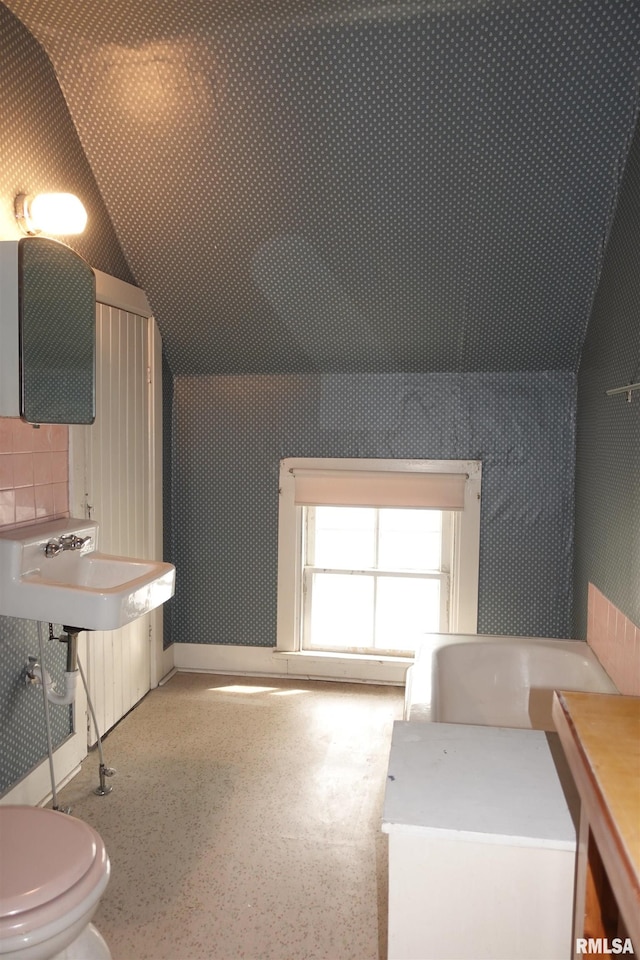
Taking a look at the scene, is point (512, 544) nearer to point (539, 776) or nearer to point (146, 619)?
point (146, 619)

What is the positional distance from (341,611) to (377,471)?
76cm

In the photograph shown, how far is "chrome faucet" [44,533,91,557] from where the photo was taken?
221 cm

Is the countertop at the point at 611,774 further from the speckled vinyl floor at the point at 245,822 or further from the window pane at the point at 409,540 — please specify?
the window pane at the point at 409,540

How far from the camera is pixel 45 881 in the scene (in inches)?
54.0

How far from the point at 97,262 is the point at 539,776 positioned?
2.37 metres

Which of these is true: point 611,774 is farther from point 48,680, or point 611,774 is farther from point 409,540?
point 409,540

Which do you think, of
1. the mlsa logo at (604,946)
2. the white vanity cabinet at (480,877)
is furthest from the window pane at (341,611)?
the mlsa logo at (604,946)

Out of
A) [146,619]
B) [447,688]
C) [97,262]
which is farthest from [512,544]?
[97,262]

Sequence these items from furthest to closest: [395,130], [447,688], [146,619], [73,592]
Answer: [146,619]
[447,688]
[395,130]
[73,592]

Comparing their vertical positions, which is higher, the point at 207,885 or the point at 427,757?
the point at 427,757

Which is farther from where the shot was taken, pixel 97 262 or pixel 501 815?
pixel 97 262

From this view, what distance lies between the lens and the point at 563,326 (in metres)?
3.07

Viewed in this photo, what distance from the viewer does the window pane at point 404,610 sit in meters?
3.57

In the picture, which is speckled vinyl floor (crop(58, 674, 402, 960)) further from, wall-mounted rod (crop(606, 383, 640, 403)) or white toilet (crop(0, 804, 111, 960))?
wall-mounted rod (crop(606, 383, 640, 403))
